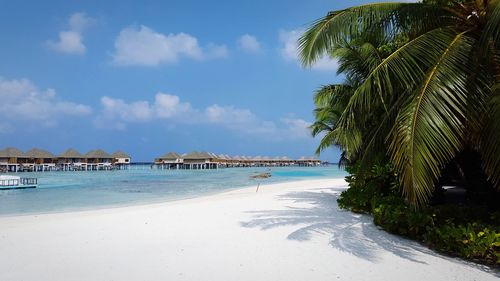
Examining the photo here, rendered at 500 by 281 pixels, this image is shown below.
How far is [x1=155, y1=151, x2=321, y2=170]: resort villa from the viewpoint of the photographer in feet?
235

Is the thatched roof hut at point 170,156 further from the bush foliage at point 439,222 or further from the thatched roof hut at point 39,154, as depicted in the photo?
the bush foliage at point 439,222

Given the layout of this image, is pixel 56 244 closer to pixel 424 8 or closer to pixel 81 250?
pixel 81 250

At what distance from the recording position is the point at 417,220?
6.04m

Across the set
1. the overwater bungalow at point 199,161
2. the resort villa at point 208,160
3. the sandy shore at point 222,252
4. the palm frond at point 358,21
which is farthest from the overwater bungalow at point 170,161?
the palm frond at point 358,21

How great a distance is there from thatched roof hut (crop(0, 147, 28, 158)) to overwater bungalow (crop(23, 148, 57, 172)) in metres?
0.94

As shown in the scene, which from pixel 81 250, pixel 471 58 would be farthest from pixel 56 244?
pixel 471 58

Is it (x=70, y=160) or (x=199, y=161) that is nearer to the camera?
(x=70, y=160)

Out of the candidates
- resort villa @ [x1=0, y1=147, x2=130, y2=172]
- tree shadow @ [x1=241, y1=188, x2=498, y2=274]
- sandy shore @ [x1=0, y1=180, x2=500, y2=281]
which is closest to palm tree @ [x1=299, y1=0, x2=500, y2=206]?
sandy shore @ [x1=0, y1=180, x2=500, y2=281]

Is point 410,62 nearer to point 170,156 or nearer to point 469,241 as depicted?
point 469,241

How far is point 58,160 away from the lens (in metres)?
65.2

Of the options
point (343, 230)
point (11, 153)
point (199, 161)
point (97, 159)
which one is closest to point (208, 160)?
point (199, 161)

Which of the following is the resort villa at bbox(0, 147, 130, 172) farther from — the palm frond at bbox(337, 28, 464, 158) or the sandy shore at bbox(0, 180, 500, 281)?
the palm frond at bbox(337, 28, 464, 158)

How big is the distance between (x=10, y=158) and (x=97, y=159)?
1506 cm

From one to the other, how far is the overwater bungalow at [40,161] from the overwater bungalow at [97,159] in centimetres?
578
